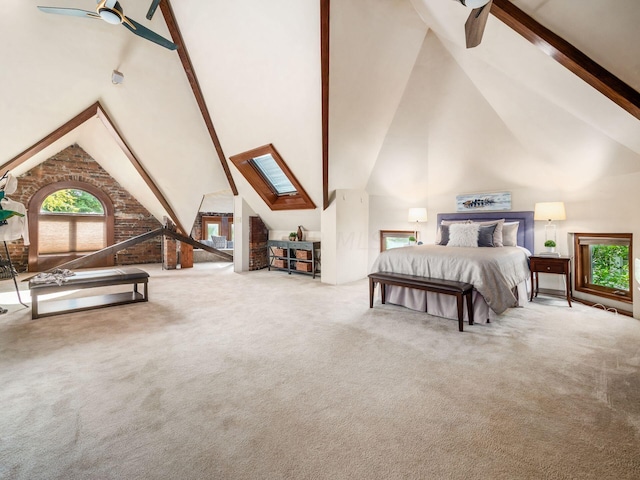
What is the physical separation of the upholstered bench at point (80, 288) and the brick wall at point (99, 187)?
3.76 meters

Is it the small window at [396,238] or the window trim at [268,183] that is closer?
the window trim at [268,183]

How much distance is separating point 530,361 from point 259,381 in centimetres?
206

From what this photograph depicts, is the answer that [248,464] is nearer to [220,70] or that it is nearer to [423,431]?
[423,431]

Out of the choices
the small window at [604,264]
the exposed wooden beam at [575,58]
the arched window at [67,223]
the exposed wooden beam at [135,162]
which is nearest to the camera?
the exposed wooden beam at [575,58]

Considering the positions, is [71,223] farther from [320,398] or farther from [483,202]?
[483,202]

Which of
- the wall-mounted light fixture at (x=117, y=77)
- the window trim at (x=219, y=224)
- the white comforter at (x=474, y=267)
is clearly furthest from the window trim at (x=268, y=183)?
the window trim at (x=219, y=224)

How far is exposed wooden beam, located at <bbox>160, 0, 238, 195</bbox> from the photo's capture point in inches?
149

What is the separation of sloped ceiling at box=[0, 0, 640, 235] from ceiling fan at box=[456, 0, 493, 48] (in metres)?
0.50

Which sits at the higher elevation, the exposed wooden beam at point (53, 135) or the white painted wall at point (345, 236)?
the exposed wooden beam at point (53, 135)

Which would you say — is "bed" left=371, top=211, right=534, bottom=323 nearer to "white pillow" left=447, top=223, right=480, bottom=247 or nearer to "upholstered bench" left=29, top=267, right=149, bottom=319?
"white pillow" left=447, top=223, right=480, bottom=247

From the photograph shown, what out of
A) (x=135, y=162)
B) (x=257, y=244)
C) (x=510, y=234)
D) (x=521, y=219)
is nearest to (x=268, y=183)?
(x=257, y=244)

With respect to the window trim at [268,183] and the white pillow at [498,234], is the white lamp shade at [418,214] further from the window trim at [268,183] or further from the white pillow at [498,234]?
the window trim at [268,183]

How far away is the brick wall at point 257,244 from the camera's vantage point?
22.8 feet

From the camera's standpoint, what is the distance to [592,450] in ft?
4.52
